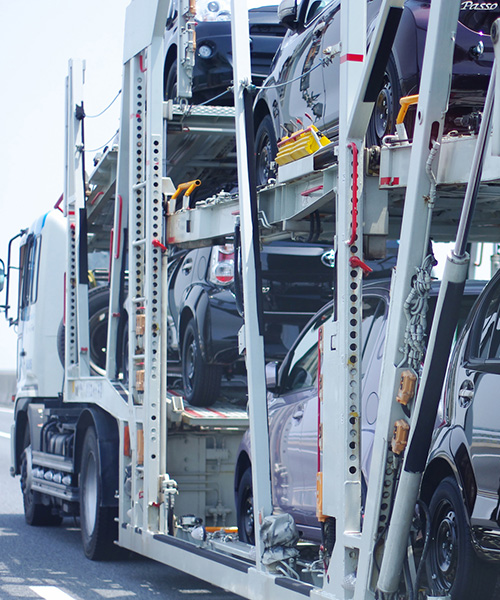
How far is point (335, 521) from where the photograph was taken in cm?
523

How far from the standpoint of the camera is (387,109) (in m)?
6.12

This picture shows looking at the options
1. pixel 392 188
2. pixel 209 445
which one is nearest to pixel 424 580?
pixel 392 188

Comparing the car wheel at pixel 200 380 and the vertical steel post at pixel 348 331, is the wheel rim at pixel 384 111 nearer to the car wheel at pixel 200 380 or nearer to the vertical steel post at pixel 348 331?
the vertical steel post at pixel 348 331

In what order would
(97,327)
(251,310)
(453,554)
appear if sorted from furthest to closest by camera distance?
1. (97,327)
2. (251,310)
3. (453,554)

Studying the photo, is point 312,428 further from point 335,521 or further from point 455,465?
point 455,465

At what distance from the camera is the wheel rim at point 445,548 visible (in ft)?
15.4

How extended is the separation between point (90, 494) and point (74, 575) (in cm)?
104

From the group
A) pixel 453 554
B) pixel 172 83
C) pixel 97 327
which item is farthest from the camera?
pixel 97 327

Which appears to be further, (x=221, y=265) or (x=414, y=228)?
(x=221, y=265)

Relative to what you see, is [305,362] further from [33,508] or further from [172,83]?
[33,508]

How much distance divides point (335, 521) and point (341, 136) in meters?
1.76

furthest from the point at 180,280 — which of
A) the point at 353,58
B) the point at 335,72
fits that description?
the point at 353,58

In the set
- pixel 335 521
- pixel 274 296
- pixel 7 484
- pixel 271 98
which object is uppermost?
pixel 271 98

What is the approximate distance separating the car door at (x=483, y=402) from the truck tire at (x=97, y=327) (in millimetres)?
6547
